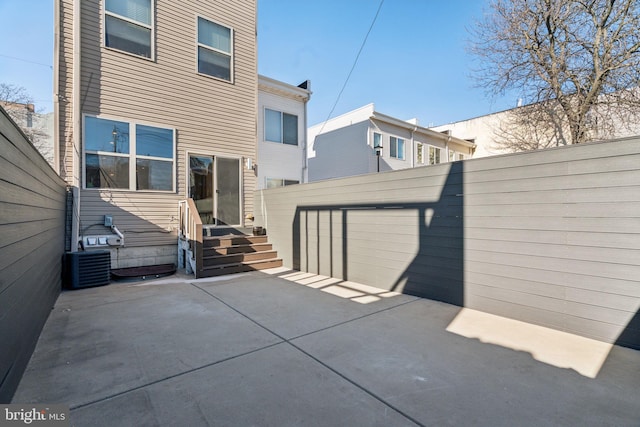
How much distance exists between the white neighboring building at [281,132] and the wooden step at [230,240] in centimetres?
200

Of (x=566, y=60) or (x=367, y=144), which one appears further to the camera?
(x=367, y=144)

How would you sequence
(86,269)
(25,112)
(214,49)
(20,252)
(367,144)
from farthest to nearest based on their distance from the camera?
(25,112), (367,144), (214,49), (86,269), (20,252)

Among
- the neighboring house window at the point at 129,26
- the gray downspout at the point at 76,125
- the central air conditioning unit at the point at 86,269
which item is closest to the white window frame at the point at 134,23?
the neighboring house window at the point at 129,26

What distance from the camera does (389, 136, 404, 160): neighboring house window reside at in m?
12.9

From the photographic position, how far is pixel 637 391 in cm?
216

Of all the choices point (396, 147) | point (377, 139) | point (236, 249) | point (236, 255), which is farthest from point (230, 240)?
point (396, 147)

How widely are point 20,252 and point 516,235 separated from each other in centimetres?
491

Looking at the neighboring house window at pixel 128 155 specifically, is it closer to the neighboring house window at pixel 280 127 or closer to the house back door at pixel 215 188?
the house back door at pixel 215 188

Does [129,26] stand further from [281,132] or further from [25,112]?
[25,112]

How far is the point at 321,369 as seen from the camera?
2451mm

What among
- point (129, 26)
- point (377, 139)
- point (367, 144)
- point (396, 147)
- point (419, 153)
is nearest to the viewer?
point (129, 26)

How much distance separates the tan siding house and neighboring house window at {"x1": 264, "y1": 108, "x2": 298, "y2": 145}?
845 mm

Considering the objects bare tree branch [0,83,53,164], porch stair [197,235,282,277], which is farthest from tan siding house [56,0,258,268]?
bare tree branch [0,83,53,164]

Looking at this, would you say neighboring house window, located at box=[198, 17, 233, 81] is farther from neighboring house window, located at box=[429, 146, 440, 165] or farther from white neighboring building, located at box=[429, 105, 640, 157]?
white neighboring building, located at box=[429, 105, 640, 157]
